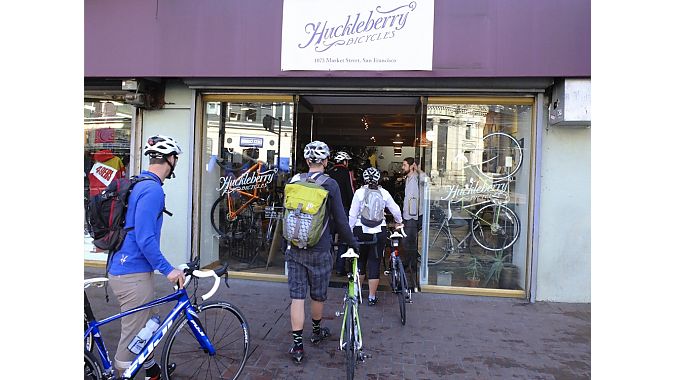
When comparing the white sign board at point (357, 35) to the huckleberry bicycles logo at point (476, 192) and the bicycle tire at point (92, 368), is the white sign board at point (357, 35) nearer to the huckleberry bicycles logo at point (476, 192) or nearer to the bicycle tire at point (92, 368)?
the huckleberry bicycles logo at point (476, 192)

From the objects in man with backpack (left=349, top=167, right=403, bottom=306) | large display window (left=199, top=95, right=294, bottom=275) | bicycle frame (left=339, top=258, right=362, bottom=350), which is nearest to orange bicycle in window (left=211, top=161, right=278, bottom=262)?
large display window (left=199, top=95, right=294, bottom=275)

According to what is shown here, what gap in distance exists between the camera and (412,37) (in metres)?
6.23

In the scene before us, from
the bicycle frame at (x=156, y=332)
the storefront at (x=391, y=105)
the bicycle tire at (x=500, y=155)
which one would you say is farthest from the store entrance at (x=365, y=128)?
the bicycle frame at (x=156, y=332)

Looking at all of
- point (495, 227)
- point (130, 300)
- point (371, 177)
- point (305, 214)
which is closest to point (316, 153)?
point (305, 214)

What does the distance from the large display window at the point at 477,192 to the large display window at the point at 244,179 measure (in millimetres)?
2365

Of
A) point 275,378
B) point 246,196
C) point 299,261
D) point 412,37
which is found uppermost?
point 412,37

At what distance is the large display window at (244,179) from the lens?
7.55m

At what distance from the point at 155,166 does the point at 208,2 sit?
3.98 m

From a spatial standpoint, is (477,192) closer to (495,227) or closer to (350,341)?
(495,227)

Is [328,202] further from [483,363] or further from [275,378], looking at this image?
[483,363]

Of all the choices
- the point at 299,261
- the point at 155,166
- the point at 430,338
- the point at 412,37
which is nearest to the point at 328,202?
the point at 299,261

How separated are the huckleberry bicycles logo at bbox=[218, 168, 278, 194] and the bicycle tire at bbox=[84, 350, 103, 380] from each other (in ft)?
15.8

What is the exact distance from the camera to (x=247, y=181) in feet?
25.3

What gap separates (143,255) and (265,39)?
4.05 metres
